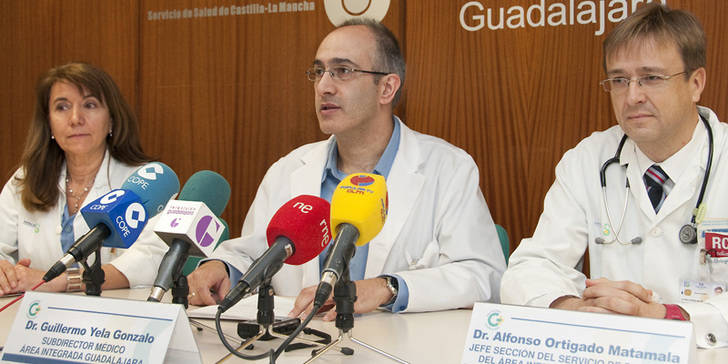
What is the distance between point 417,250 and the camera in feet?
8.11

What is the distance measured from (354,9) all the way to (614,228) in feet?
5.89

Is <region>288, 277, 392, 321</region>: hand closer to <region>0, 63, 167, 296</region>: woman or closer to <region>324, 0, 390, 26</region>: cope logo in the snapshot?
<region>0, 63, 167, 296</region>: woman

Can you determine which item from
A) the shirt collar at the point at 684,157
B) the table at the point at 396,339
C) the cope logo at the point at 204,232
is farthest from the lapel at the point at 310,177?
the shirt collar at the point at 684,157

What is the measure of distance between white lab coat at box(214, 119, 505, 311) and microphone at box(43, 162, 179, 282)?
29.1 inches

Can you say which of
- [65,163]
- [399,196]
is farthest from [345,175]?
[65,163]

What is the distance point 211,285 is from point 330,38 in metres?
1.11

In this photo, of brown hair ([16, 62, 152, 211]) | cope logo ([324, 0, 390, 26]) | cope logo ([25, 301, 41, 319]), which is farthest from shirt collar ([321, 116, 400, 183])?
cope logo ([25, 301, 41, 319])

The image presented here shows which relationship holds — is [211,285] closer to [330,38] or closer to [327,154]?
[327,154]

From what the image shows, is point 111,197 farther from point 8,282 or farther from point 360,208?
point 8,282

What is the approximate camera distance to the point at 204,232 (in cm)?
141

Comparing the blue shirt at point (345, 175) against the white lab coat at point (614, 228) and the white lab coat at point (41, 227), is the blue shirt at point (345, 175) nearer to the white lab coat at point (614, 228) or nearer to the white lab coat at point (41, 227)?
the white lab coat at point (614, 228)

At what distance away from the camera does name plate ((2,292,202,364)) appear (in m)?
1.33

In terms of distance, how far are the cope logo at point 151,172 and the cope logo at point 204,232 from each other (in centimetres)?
37

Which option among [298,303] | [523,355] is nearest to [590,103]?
[298,303]
